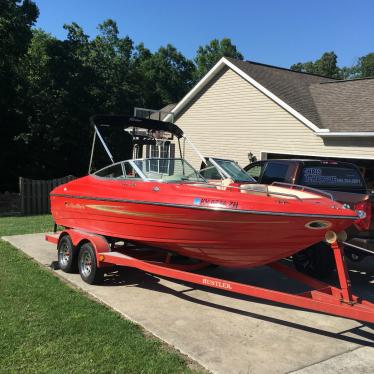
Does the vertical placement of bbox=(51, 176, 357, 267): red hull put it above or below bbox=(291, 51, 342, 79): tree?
below

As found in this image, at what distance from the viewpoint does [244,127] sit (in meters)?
17.3

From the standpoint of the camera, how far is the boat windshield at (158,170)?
6.65 meters

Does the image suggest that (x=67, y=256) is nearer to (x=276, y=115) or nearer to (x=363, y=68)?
(x=276, y=115)

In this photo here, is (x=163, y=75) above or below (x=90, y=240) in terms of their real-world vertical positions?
above

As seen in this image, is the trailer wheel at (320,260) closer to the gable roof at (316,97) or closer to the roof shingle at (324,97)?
the gable roof at (316,97)

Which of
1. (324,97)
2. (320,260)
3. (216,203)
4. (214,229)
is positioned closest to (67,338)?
(214,229)

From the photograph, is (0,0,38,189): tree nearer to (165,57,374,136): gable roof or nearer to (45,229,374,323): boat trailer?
(165,57,374,136): gable roof

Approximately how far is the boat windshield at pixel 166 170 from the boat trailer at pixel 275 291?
46.2 inches

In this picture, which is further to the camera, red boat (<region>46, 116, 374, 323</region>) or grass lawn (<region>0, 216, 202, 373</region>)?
red boat (<region>46, 116, 374, 323</region>)

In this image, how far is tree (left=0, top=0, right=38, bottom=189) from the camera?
22.3 meters

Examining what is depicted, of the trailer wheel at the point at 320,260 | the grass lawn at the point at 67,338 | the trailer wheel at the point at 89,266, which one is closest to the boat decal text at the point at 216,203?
the grass lawn at the point at 67,338

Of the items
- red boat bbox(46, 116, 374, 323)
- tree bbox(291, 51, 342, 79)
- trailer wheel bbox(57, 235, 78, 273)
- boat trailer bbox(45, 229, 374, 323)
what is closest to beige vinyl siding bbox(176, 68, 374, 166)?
red boat bbox(46, 116, 374, 323)

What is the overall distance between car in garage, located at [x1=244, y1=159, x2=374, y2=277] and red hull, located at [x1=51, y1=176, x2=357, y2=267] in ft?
5.23

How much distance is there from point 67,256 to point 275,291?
12.5 feet
